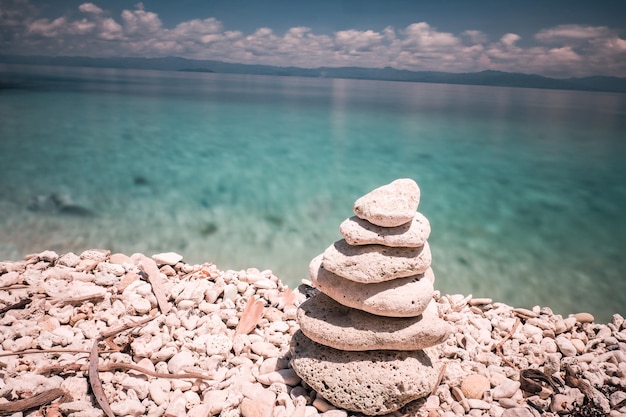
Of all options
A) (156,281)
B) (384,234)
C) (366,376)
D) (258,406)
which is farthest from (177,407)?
(384,234)

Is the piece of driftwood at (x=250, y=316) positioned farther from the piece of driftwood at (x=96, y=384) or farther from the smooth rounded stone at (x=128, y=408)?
the piece of driftwood at (x=96, y=384)

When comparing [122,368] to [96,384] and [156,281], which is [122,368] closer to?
[96,384]

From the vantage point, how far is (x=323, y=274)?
3.61 meters

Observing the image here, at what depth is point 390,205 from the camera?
340 centimetres

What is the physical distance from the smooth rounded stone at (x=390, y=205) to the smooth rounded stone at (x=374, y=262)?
0.85ft

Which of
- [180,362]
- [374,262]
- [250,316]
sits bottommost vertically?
[180,362]

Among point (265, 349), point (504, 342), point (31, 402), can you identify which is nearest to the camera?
point (31, 402)

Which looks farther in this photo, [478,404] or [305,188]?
[305,188]

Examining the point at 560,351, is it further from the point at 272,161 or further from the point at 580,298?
the point at 272,161

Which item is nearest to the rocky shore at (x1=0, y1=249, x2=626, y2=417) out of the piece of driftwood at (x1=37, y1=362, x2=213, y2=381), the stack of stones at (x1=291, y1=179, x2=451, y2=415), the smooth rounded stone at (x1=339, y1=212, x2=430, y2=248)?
the piece of driftwood at (x1=37, y1=362, x2=213, y2=381)

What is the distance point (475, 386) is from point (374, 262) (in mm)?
1546

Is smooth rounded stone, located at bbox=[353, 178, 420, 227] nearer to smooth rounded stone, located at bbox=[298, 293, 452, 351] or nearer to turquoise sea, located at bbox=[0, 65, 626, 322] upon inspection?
smooth rounded stone, located at bbox=[298, 293, 452, 351]

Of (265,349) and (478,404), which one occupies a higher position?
(265,349)

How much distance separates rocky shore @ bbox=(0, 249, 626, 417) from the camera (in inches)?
135
